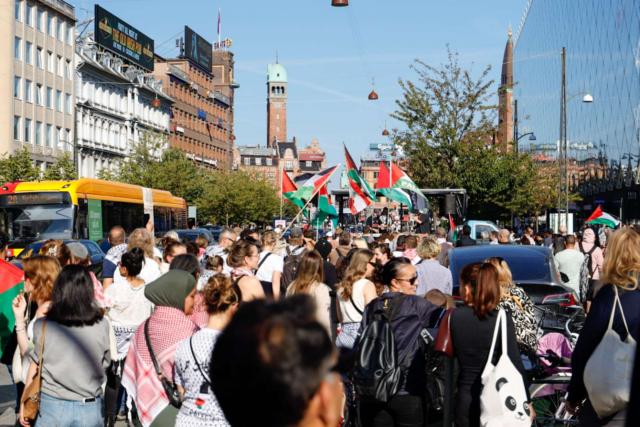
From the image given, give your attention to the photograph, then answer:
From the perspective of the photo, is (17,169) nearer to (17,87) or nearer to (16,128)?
(16,128)

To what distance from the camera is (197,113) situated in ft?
350

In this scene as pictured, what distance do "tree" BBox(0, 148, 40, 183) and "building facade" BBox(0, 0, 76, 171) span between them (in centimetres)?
634

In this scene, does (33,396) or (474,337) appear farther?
(474,337)

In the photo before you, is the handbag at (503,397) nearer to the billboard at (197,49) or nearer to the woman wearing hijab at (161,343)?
the woman wearing hijab at (161,343)

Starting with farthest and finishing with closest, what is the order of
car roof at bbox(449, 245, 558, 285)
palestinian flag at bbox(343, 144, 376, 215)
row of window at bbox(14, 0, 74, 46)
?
row of window at bbox(14, 0, 74, 46) → palestinian flag at bbox(343, 144, 376, 215) → car roof at bbox(449, 245, 558, 285)

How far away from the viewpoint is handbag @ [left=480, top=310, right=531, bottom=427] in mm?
5070

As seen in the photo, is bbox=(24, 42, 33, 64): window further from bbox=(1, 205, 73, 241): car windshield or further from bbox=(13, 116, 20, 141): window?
bbox=(1, 205, 73, 241): car windshield

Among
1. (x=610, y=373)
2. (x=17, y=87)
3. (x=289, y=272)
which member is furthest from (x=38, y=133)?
(x=610, y=373)

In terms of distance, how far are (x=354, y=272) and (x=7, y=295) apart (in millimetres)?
2779

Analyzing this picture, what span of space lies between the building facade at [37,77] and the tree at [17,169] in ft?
20.8

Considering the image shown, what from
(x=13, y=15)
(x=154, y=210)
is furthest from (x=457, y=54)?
(x=13, y=15)

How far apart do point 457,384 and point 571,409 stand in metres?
0.87

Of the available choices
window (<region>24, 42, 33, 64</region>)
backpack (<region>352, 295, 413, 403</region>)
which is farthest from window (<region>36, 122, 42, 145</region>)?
backpack (<region>352, 295, 413, 403</region>)

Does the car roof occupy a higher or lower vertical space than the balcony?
lower
